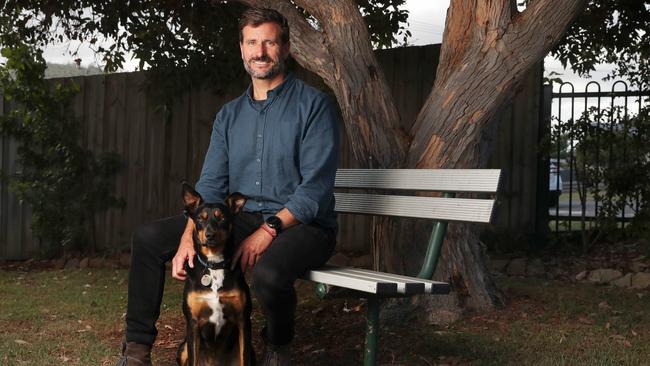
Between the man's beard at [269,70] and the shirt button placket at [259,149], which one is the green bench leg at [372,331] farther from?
the man's beard at [269,70]

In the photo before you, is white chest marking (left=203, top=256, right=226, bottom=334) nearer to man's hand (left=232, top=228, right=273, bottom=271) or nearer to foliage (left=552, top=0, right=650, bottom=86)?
man's hand (left=232, top=228, right=273, bottom=271)

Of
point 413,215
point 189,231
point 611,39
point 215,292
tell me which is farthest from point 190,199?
point 611,39

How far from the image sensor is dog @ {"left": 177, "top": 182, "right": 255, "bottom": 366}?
3967mm

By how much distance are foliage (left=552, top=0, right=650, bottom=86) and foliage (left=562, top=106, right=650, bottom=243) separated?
0.55 meters

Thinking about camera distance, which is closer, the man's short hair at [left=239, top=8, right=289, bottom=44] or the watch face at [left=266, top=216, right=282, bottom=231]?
the watch face at [left=266, top=216, right=282, bottom=231]

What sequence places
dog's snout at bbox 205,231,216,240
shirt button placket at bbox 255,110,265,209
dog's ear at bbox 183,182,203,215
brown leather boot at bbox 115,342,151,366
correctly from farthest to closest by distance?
1. shirt button placket at bbox 255,110,265,209
2. brown leather boot at bbox 115,342,151,366
3. dog's ear at bbox 183,182,203,215
4. dog's snout at bbox 205,231,216,240

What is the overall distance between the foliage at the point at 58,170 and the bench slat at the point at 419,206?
624 cm

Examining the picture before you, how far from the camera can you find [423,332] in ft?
18.7

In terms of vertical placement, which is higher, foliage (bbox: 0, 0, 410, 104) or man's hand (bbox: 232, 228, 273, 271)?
foliage (bbox: 0, 0, 410, 104)

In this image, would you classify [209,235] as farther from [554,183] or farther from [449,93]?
[554,183]

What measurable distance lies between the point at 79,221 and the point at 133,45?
2362 millimetres

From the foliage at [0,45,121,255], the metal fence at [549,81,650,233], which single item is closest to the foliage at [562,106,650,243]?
the metal fence at [549,81,650,233]

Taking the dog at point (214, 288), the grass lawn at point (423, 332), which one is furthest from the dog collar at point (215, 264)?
the grass lawn at point (423, 332)

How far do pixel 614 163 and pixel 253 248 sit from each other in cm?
610
